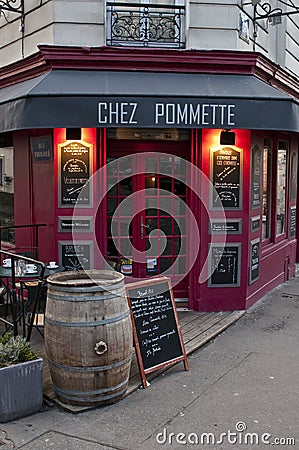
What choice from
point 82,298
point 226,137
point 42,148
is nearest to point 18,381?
point 82,298

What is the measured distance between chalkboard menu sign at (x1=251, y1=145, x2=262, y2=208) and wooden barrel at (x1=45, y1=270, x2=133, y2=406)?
372cm

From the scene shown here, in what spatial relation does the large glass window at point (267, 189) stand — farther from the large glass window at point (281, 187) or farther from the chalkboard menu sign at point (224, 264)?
the chalkboard menu sign at point (224, 264)

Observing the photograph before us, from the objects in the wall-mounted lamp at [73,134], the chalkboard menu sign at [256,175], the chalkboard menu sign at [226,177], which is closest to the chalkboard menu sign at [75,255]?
the wall-mounted lamp at [73,134]

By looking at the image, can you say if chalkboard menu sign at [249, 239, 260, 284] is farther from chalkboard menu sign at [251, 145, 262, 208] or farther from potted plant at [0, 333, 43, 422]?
potted plant at [0, 333, 43, 422]

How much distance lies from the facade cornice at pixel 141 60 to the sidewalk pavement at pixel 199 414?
3.79m

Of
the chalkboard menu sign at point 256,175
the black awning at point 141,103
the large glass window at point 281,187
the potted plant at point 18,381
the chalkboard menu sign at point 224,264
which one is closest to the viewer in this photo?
the potted plant at point 18,381

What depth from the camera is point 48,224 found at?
23.7 ft

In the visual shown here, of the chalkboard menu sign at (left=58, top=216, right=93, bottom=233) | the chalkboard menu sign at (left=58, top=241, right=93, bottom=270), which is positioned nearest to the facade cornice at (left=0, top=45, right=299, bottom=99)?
the chalkboard menu sign at (left=58, top=216, right=93, bottom=233)

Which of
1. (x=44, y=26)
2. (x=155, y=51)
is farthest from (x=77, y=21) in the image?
(x=155, y=51)

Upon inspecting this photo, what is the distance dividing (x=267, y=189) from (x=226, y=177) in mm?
2014

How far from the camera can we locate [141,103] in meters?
6.04

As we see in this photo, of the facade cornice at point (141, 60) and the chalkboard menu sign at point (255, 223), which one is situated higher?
the facade cornice at point (141, 60)

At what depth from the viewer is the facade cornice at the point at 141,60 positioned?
6617 millimetres

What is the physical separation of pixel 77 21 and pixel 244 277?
14.2ft
